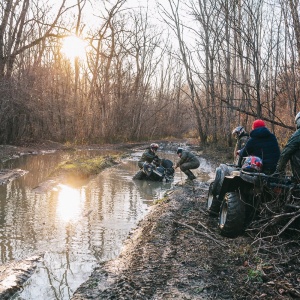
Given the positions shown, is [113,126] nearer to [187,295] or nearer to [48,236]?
[48,236]

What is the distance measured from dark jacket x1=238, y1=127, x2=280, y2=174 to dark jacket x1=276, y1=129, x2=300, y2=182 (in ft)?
1.98

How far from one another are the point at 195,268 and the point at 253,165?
6.49ft

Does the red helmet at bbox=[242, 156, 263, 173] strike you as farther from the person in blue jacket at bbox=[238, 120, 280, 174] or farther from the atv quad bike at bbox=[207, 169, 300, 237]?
the person in blue jacket at bbox=[238, 120, 280, 174]

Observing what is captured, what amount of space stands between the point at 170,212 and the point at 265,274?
3.83 meters

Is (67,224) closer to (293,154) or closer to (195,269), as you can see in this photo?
(195,269)

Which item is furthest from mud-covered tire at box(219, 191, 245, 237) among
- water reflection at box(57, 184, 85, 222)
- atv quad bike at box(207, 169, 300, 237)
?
water reflection at box(57, 184, 85, 222)

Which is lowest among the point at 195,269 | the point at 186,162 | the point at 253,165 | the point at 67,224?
the point at 67,224

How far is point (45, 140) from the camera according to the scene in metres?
29.2

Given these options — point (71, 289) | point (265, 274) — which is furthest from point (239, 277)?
point (71, 289)

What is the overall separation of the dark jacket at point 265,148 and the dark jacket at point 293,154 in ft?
1.98

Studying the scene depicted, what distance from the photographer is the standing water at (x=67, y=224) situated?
5.46 metres

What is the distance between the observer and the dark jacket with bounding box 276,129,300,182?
5586 millimetres

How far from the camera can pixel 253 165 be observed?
6.06m

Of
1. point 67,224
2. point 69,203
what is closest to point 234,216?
point 67,224
